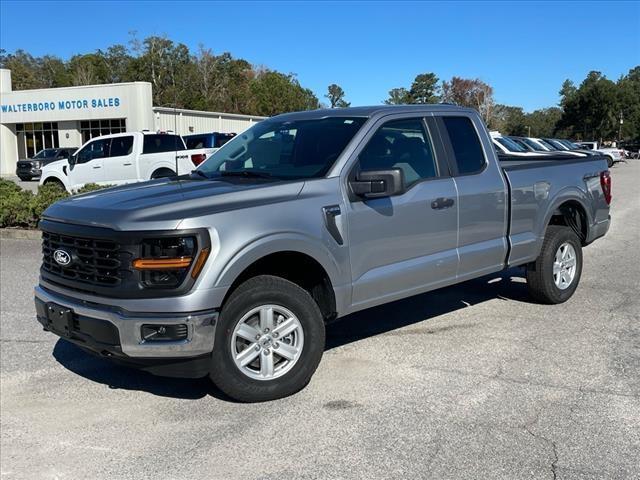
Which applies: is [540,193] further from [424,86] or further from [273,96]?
[424,86]

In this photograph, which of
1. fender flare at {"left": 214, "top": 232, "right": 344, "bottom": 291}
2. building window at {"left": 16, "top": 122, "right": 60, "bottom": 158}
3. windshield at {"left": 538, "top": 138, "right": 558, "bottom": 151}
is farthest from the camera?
building window at {"left": 16, "top": 122, "right": 60, "bottom": 158}

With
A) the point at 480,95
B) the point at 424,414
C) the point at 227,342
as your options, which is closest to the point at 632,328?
the point at 424,414

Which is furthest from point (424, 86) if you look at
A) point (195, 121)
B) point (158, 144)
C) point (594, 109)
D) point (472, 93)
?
point (158, 144)

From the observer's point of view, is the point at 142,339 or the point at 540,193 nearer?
the point at 142,339

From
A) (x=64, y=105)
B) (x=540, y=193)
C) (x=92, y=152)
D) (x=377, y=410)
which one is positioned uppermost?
(x=64, y=105)

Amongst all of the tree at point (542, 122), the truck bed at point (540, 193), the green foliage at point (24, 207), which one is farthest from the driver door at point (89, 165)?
the tree at point (542, 122)

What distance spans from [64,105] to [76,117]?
1230 millimetres

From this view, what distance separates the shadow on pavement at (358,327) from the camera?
462cm

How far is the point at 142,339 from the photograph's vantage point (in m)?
3.74

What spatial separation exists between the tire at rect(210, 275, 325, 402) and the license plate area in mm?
977

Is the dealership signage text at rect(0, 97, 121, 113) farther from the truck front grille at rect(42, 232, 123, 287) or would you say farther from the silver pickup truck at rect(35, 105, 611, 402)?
the truck front grille at rect(42, 232, 123, 287)

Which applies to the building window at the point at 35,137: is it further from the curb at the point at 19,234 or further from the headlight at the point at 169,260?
the headlight at the point at 169,260

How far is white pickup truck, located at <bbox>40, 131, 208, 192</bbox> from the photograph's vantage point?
1644 cm

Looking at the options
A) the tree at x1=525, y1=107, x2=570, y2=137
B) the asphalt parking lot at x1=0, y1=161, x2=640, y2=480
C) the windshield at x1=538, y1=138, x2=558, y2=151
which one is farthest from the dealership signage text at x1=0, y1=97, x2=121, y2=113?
the tree at x1=525, y1=107, x2=570, y2=137
